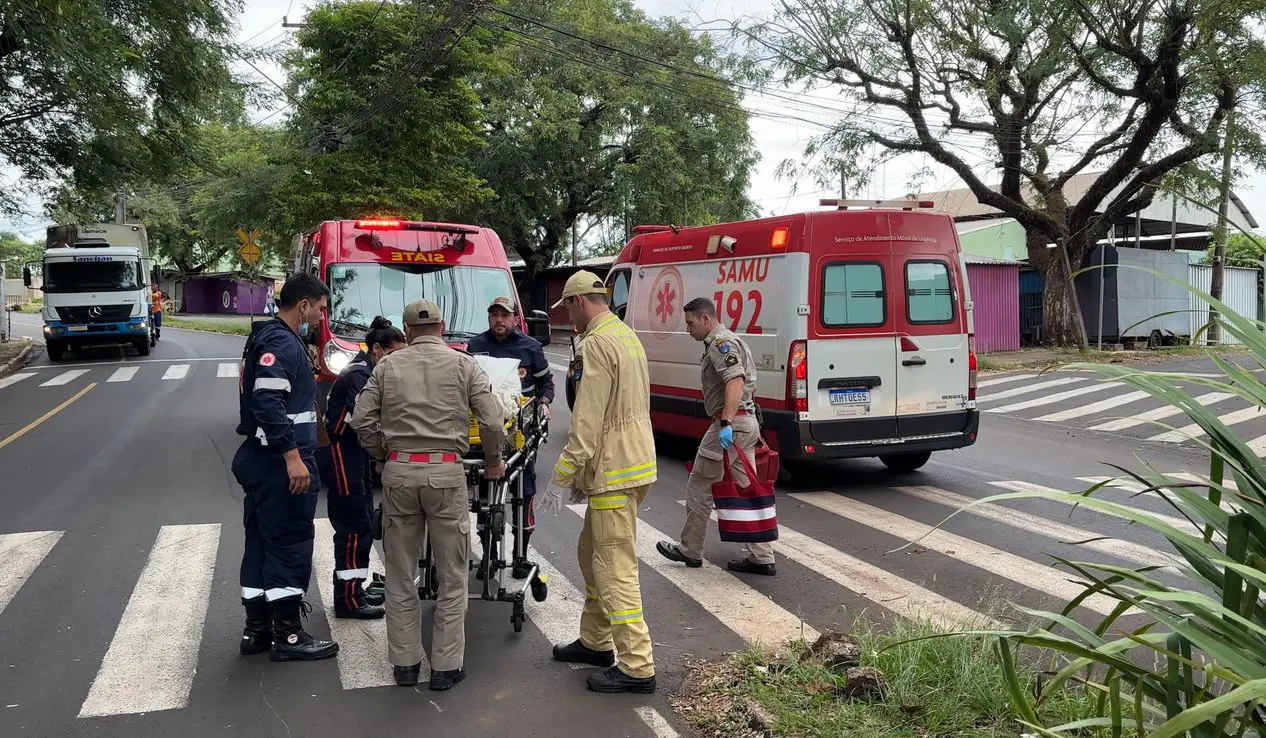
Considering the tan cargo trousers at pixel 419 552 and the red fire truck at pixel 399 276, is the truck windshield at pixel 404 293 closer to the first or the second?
the red fire truck at pixel 399 276

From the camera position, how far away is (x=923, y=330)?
905 cm

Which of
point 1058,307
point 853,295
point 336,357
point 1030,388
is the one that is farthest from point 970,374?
point 1058,307

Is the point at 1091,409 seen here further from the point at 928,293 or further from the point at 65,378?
the point at 65,378

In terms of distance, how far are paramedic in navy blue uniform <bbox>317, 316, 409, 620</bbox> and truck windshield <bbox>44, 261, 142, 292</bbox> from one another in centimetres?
2192

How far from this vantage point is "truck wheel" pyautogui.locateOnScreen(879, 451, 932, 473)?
10.1 m

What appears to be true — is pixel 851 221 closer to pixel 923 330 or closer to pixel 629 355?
pixel 923 330

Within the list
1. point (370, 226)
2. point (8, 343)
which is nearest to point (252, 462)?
point (370, 226)

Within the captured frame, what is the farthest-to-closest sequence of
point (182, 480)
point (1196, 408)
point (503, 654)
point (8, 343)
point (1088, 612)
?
1. point (8, 343)
2. point (182, 480)
3. point (1088, 612)
4. point (503, 654)
5. point (1196, 408)

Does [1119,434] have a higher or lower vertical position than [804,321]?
lower

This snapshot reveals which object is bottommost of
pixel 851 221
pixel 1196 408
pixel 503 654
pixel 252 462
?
pixel 503 654

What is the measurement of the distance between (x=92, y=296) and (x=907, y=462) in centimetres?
2160

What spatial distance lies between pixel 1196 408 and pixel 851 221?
685cm

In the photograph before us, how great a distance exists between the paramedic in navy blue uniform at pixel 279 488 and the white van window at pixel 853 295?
5.02 meters

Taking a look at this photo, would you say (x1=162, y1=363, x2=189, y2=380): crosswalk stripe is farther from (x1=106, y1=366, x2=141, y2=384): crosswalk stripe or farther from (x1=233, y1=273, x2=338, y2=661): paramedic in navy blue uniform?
(x1=233, y1=273, x2=338, y2=661): paramedic in navy blue uniform
